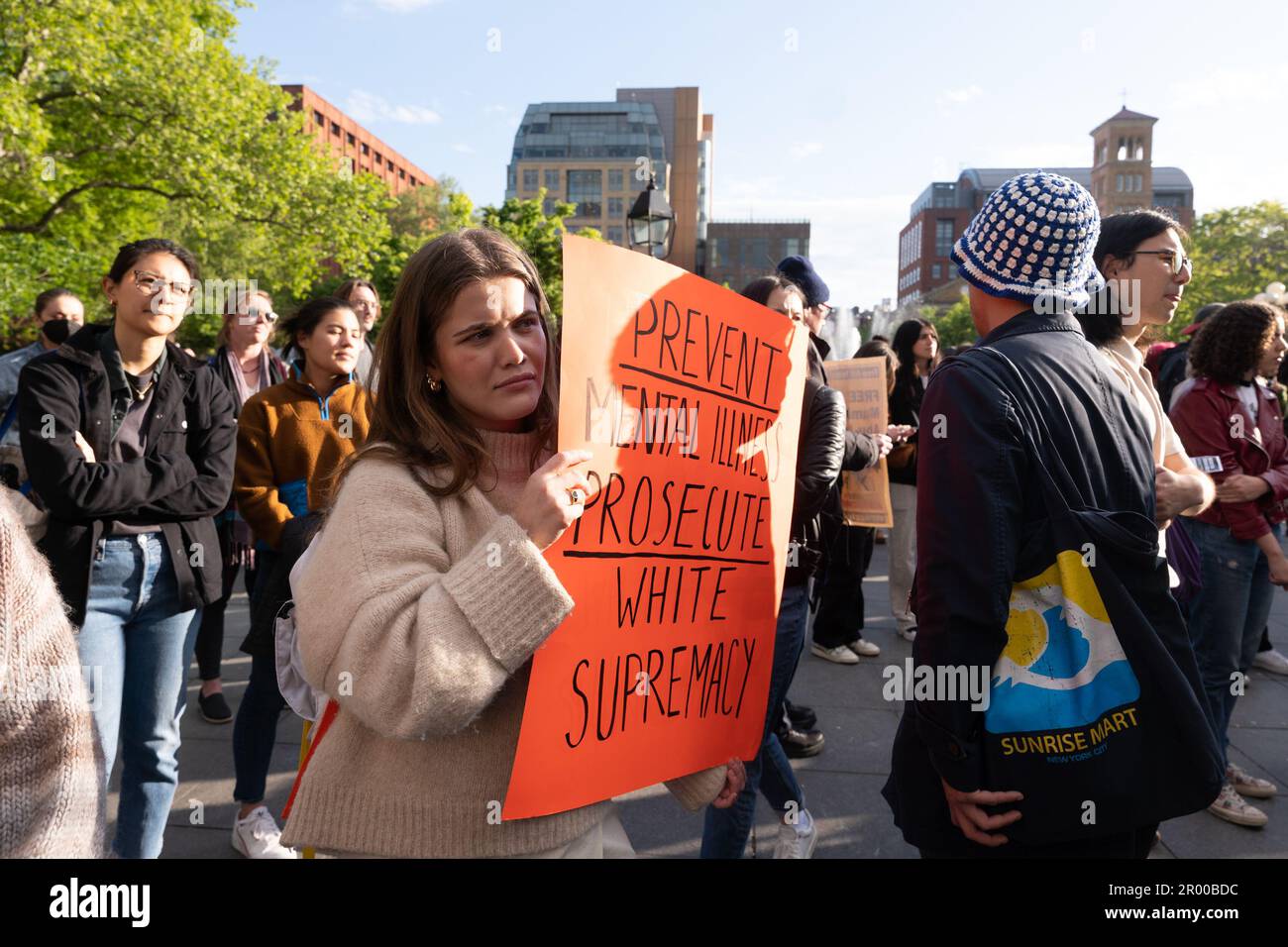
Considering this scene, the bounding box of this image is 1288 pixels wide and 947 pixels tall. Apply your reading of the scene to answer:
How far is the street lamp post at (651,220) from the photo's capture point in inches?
342

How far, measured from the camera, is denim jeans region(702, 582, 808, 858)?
2600mm

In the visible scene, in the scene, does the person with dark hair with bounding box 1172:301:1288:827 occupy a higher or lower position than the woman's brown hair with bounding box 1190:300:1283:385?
lower

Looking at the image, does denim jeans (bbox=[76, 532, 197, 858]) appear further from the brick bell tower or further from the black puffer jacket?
the brick bell tower

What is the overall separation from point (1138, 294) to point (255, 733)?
11.0 feet

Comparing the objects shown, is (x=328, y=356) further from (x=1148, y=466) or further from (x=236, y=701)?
(x=1148, y=466)

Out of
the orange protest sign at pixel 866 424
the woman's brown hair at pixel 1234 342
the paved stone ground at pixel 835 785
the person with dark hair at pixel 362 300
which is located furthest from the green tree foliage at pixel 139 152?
the woman's brown hair at pixel 1234 342

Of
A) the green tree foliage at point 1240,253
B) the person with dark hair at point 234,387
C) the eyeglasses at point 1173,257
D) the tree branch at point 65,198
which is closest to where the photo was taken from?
the eyeglasses at point 1173,257

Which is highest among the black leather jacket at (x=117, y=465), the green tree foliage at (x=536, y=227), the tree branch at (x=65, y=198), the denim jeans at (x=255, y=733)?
the green tree foliage at (x=536, y=227)

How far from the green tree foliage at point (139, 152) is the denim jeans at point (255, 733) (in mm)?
13034

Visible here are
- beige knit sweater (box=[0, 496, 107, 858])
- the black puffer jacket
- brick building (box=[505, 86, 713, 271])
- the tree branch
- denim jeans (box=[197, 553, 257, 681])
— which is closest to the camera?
beige knit sweater (box=[0, 496, 107, 858])

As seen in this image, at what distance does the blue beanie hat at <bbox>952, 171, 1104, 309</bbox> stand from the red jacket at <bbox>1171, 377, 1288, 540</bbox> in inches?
83.6

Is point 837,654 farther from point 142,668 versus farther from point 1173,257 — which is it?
point 142,668

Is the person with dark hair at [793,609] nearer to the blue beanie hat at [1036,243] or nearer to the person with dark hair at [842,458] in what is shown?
the person with dark hair at [842,458]

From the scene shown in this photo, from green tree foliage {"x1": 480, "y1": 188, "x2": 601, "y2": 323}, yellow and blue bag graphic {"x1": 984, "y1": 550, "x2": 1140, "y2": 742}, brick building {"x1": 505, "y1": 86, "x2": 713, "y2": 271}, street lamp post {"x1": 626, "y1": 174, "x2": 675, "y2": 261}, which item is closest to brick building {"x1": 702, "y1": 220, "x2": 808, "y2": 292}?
brick building {"x1": 505, "y1": 86, "x2": 713, "y2": 271}
